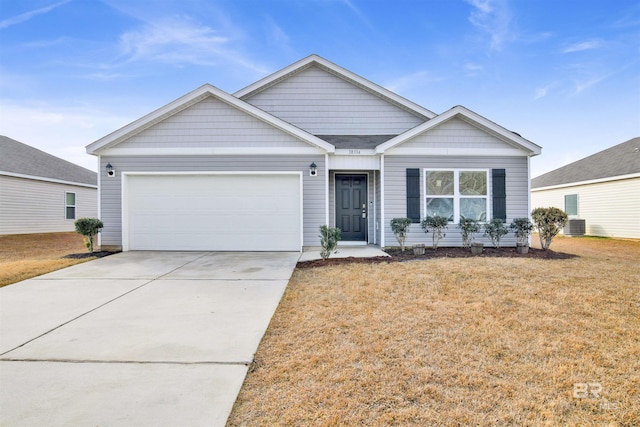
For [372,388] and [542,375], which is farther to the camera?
[542,375]

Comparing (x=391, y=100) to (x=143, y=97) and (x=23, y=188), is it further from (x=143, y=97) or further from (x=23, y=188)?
(x=23, y=188)

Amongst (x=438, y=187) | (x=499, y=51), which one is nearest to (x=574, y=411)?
(x=438, y=187)

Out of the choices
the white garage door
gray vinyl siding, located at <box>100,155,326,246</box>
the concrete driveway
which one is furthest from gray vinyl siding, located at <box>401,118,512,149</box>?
the concrete driveway

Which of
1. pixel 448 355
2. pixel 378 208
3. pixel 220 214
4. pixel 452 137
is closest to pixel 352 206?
pixel 378 208

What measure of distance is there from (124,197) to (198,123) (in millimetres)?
3044

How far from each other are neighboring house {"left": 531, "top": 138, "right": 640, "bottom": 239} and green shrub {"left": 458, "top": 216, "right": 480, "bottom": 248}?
9.18 meters

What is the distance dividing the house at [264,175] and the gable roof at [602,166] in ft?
27.1

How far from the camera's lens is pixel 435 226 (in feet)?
28.2

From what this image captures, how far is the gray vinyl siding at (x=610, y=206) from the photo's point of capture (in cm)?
1268

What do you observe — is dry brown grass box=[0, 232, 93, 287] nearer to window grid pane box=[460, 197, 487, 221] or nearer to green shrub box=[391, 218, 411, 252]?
green shrub box=[391, 218, 411, 252]

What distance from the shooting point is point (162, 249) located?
8.95 m

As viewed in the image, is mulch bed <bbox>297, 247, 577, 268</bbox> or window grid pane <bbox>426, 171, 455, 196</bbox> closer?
mulch bed <bbox>297, 247, 577, 268</bbox>

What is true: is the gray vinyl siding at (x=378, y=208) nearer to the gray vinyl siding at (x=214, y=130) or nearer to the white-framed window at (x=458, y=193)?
the white-framed window at (x=458, y=193)

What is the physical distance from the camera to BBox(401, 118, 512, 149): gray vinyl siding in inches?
353
